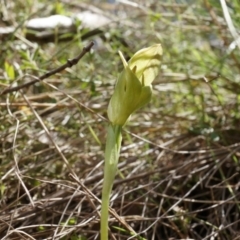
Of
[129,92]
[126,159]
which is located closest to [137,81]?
[129,92]

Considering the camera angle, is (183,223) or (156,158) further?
(156,158)

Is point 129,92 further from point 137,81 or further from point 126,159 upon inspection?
point 126,159

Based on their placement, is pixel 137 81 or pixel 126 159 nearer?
pixel 137 81

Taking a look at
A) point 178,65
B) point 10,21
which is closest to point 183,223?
point 178,65

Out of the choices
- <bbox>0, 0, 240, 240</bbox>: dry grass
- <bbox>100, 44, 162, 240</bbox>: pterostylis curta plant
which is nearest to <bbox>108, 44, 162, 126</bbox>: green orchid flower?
<bbox>100, 44, 162, 240</bbox>: pterostylis curta plant

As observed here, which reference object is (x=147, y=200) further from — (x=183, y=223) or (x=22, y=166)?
(x=22, y=166)

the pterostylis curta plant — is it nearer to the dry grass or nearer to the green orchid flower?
the green orchid flower
